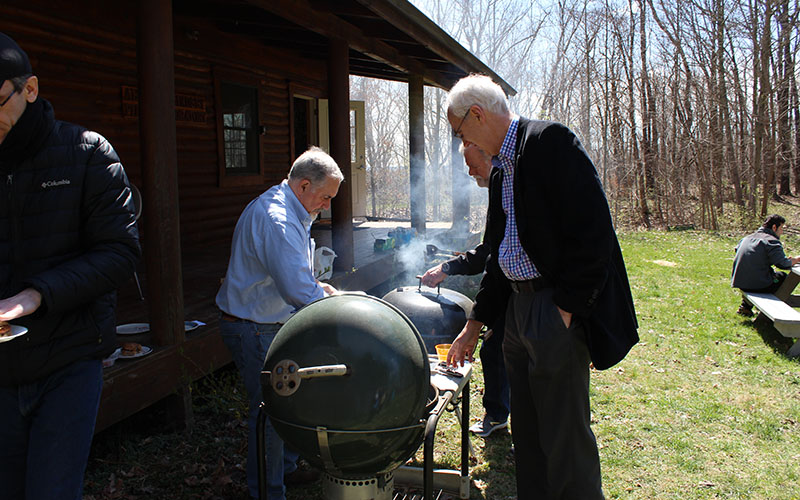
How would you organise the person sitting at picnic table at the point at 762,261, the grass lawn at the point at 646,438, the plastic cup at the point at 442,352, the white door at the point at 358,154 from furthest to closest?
the white door at the point at 358,154
the person sitting at picnic table at the point at 762,261
the grass lawn at the point at 646,438
the plastic cup at the point at 442,352

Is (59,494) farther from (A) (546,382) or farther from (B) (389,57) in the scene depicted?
(B) (389,57)

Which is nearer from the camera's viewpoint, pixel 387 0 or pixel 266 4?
pixel 266 4


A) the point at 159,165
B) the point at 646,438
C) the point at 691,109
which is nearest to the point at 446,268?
the point at 646,438

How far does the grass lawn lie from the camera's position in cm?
→ 348

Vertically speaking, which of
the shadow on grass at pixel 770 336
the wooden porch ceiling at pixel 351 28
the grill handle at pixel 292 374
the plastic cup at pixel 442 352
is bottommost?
the shadow on grass at pixel 770 336

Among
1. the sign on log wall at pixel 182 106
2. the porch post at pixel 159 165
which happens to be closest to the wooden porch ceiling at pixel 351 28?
the sign on log wall at pixel 182 106

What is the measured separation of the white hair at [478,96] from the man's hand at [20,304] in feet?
5.56

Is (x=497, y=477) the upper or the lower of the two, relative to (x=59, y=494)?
lower

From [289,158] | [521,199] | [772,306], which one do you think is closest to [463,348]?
[521,199]

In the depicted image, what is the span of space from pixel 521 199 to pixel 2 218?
71.5 inches

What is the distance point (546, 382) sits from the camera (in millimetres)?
2373

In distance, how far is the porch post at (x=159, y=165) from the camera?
3.54m

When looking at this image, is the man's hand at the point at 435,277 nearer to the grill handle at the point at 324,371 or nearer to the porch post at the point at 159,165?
the porch post at the point at 159,165

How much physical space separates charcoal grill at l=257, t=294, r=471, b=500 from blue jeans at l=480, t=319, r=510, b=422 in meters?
1.95
